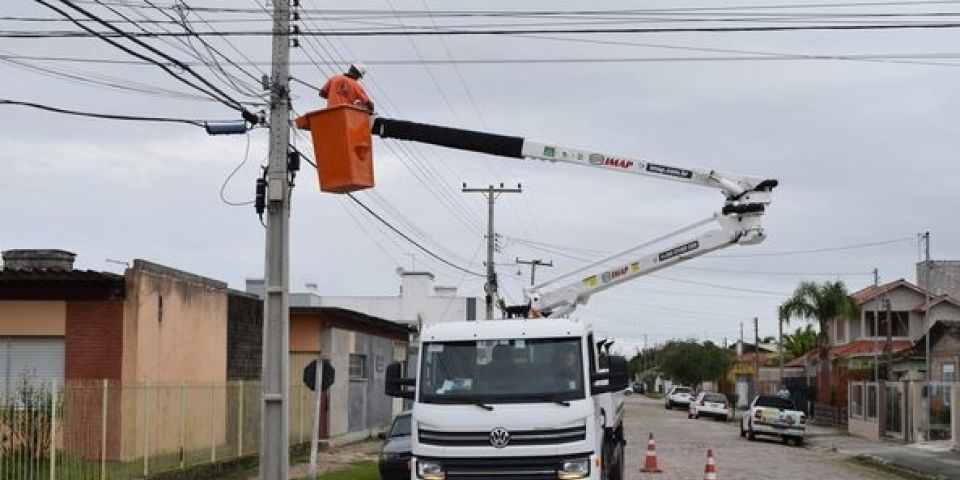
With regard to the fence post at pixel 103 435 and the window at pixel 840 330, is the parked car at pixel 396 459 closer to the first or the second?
the fence post at pixel 103 435

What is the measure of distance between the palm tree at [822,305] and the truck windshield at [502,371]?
50.6m

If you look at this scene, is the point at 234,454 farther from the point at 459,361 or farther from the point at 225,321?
the point at 459,361

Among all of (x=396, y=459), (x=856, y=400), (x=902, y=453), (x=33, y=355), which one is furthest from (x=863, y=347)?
(x=33, y=355)

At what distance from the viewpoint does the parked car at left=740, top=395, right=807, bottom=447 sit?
135 feet

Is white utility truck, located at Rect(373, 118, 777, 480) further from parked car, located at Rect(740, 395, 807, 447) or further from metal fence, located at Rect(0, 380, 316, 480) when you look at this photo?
parked car, located at Rect(740, 395, 807, 447)

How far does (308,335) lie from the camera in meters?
34.2

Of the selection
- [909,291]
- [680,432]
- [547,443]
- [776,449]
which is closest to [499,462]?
[547,443]

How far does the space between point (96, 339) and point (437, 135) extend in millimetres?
9541

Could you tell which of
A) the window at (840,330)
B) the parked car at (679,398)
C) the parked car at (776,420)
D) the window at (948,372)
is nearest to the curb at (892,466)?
the parked car at (776,420)

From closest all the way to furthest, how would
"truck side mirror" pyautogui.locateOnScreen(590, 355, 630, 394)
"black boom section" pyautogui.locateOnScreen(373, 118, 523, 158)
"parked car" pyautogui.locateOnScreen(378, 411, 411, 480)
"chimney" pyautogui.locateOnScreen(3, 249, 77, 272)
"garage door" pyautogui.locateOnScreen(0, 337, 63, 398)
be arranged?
"truck side mirror" pyautogui.locateOnScreen(590, 355, 630, 394)
"black boom section" pyautogui.locateOnScreen(373, 118, 523, 158)
"parked car" pyautogui.locateOnScreen(378, 411, 411, 480)
"garage door" pyautogui.locateOnScreen(0, 337, 63, 398)
"chimney" pyautogui.locateOnScreen(3, 249, 77, 272)

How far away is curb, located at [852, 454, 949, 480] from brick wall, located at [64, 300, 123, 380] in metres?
18.0

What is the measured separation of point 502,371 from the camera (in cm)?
1409

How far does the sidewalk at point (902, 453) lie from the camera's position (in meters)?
29.0

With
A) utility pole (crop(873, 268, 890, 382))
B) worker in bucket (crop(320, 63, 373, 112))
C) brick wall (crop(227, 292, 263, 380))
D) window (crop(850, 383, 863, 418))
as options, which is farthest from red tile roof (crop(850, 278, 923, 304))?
worker in bucket (crop(320, 63, 373, 112))
